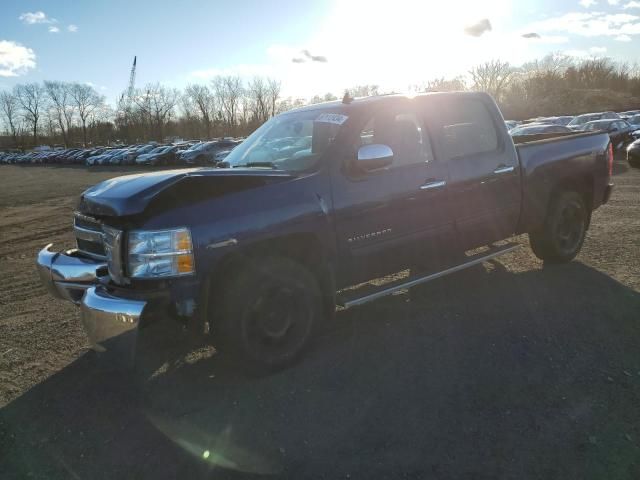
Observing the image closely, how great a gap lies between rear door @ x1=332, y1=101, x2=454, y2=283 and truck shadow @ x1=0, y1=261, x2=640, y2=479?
0.70 m

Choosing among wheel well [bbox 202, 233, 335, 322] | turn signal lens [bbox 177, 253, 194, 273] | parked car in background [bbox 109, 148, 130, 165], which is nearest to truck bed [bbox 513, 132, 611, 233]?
wheel well [bbox 202, 233, 335, 322]

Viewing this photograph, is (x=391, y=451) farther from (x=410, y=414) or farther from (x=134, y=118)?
(x=134, y=118)

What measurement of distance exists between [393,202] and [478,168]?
1.16 metres

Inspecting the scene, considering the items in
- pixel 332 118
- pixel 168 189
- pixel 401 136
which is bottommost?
pixel 168 189

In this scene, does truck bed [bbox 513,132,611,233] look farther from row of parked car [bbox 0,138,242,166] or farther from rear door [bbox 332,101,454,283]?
row of parked car [bbox 0,138,242,166]

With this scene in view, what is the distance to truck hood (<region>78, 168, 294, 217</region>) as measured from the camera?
119 inches

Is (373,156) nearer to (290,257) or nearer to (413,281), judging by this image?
→ (290,257)

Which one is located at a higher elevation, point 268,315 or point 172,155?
point 268,315

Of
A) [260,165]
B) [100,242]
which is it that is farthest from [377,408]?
[100,242]

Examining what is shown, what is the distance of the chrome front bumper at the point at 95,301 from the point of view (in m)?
2.88

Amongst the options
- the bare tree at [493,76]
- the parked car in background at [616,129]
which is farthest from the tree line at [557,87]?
the parked car in background at [616,129]

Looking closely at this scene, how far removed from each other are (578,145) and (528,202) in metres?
1.15

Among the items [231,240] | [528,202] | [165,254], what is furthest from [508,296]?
[165,254]

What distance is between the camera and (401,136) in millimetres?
4234
